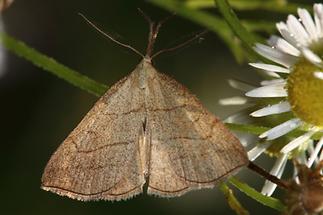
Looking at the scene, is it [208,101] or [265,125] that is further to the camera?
[208,101]

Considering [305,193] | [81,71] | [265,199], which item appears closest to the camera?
[305,193]

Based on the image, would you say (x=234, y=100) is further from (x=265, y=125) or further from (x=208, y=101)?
(x=208, y=101)

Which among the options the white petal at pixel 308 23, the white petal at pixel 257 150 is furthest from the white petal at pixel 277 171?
the white petal at pixel 308 23

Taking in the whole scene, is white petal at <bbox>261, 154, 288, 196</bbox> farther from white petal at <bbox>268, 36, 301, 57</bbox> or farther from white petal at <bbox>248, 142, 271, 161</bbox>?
white petal at <bbox>268, 36, 301, 57</bbox>

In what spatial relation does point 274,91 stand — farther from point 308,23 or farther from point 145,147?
point 145,147

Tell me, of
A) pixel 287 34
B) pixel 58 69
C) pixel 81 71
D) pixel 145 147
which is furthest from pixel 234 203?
pixel 81 71

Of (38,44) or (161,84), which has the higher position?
(38,44)

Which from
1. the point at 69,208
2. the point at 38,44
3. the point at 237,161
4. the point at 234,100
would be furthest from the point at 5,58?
the point at 237,161

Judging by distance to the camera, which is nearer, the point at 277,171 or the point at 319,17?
the point at 319,17
